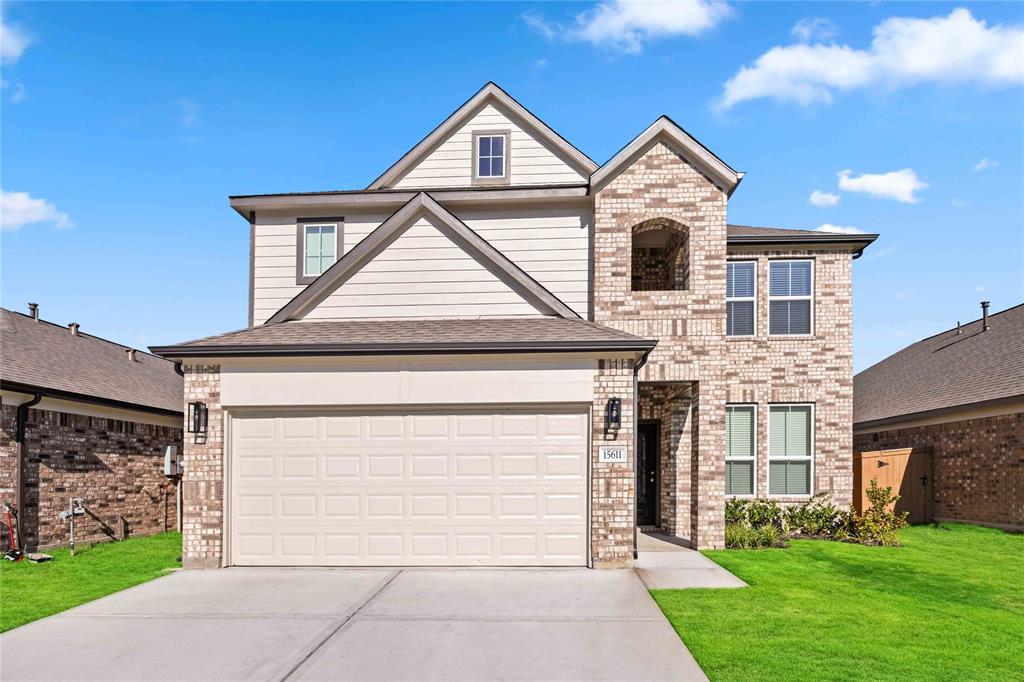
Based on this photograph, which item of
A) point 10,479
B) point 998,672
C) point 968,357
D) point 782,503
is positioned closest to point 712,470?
point 782,503

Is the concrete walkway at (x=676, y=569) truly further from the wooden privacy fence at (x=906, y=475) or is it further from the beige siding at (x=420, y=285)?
the wooden privacy fence at (x=906, y=475)

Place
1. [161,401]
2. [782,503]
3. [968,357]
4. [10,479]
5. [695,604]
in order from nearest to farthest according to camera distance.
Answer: [695,604]
[10,479]
[782,503]
[161,401]
[968,357]

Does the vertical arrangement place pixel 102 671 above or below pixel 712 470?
below

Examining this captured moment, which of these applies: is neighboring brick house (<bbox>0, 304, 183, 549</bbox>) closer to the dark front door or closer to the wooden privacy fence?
the dark front door

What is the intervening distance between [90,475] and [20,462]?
1658 millimetres

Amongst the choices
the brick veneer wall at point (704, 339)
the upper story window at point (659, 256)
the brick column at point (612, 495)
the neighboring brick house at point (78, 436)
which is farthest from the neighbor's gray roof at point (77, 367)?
the upper story window at point (659, 256)

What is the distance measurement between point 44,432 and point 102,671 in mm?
8202

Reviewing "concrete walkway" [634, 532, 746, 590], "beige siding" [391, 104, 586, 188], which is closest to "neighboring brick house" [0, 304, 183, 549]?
"beige siding" [391, 104, 586, 188]

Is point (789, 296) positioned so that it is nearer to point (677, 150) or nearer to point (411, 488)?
point (677, 150)

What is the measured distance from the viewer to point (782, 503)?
14219 mm

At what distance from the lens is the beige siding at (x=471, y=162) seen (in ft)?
53.1

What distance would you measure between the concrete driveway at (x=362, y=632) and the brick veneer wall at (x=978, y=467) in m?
10.7

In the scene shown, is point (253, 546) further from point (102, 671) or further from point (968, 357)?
point (968, 357)

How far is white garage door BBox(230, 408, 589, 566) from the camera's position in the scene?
10359mm
